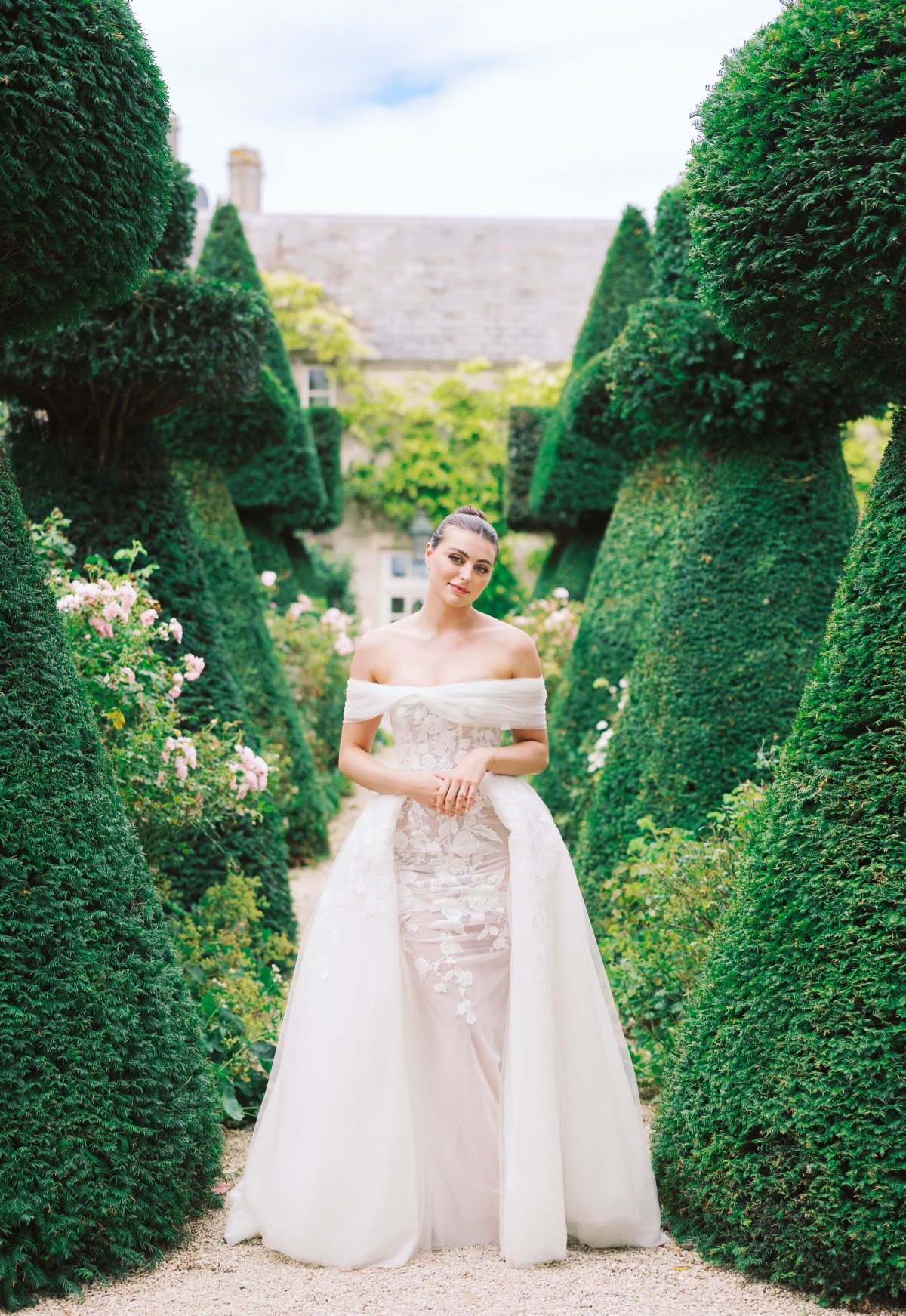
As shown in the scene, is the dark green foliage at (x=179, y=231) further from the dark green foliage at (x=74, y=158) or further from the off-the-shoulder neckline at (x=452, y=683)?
the off-the-shoulder neckline at (x=452, y=683)

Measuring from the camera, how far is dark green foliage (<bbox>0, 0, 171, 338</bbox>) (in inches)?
118

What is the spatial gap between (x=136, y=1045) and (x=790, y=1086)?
1742mm

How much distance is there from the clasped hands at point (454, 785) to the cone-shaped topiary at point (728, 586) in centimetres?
262

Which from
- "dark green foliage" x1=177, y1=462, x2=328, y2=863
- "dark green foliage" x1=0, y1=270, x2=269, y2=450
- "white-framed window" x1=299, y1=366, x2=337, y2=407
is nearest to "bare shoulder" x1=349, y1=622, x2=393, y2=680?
"dark green foliage" x1=0, y1=270, x2=269, y2=450

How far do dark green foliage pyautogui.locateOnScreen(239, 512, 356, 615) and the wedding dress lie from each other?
9767 millimetres

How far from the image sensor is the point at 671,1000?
490cm

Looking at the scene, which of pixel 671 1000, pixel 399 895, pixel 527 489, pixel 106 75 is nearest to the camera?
pixel 106 75

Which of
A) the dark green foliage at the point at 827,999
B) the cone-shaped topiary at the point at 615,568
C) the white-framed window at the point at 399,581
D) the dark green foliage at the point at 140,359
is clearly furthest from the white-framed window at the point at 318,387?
the dark green foliage at the point at 827,999

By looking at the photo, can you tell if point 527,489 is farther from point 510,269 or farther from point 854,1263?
point 854,1263

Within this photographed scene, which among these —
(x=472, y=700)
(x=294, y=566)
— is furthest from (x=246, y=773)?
(x=294, y=566)

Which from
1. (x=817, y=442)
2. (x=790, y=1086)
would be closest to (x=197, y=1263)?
(x=790, y=1086)

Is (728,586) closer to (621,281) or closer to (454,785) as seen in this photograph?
(454,785)

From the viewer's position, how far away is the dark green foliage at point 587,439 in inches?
444

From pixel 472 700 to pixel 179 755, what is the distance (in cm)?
198
